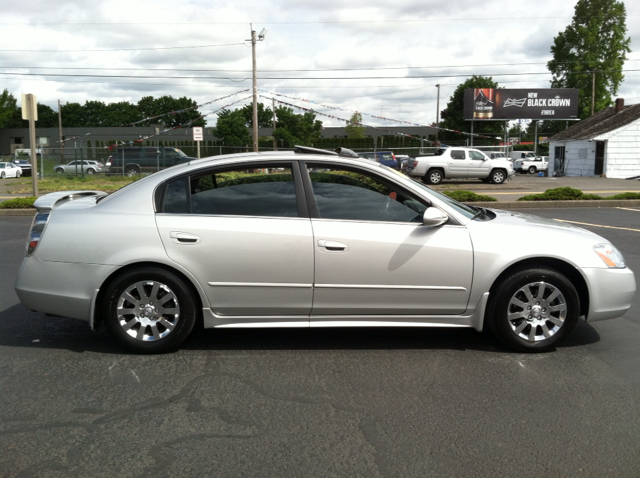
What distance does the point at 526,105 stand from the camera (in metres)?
56.3

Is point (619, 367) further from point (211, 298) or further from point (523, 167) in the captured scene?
point (523, 167)

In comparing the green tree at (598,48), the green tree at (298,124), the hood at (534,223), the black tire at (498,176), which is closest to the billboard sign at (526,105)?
the green tree at (598,48)

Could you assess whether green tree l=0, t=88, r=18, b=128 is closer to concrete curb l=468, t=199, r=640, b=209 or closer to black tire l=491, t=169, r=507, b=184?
black tire l=491, t=169, r=507, b=184

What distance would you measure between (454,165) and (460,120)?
50.8 meters

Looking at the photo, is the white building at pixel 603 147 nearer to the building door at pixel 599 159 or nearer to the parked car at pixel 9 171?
the building door at pixel 599 159

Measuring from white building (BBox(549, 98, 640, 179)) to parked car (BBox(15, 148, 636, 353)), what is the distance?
137 ft

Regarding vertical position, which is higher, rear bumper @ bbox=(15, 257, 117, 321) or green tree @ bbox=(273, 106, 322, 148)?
green tree @ bbox=(273, 106, 322, 148)

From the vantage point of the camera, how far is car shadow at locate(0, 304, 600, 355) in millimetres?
5059

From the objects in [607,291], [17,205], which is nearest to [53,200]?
[607,291]

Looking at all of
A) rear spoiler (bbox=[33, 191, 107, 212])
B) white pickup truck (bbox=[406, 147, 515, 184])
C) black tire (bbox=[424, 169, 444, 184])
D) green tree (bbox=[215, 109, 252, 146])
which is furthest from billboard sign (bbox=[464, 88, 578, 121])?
rear spoiler (bbox=[33, 191, 107, 212])

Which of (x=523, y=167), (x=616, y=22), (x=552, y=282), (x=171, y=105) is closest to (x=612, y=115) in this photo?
(x=523, y=167)

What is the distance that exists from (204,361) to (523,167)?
50.1m

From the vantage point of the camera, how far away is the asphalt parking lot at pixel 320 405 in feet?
10.5

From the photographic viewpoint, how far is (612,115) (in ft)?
156
